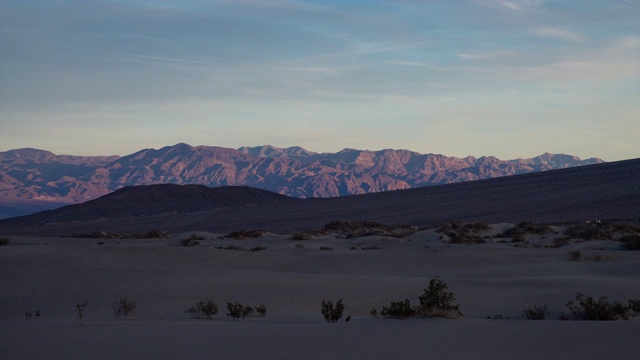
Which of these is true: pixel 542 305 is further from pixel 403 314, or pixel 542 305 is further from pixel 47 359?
pixel 47 359

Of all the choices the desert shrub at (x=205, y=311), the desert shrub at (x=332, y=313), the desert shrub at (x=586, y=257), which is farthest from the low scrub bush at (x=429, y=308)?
the desert shrub at (x=586, y=257)

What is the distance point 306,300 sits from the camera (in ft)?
46.8

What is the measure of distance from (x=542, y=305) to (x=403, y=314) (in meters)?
3.73

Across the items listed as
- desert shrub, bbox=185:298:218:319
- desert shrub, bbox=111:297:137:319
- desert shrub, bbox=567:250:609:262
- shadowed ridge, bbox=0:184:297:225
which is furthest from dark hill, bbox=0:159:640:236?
desert shrub, bbox=111:297:137:319

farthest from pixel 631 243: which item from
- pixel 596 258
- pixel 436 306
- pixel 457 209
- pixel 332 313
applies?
pixel 457 209

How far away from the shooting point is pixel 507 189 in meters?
70.4

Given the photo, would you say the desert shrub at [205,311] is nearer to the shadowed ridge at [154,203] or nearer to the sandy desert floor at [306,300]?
the sandy desert floor at [306,300]

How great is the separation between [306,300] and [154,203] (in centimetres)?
9116

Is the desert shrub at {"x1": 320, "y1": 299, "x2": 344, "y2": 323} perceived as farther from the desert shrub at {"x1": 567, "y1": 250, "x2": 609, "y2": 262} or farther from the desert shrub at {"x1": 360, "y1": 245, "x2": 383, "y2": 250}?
the desert shrub at {"x1": 360, "y1": 245, "x2": 383, "y2": 250}

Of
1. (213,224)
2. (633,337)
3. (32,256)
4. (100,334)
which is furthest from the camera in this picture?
(213,224)

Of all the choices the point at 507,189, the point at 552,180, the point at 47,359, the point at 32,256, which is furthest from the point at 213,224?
the point at 47,359

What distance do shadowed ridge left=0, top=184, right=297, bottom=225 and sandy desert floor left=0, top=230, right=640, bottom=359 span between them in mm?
67906

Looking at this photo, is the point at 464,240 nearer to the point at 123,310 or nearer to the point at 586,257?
the point at 586,257

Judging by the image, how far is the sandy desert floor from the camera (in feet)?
26.8
